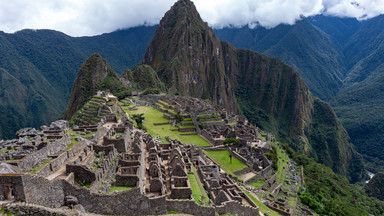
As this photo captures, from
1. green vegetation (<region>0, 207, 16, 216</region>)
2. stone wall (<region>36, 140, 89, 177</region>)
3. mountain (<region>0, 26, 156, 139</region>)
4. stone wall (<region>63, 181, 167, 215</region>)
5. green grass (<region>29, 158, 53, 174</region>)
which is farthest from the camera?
mountain (<region>0, 26, 156, 139</region>)

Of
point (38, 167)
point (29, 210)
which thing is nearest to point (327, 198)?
point (38, 167)

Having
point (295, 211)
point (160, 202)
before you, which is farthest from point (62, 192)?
point (295, 211)

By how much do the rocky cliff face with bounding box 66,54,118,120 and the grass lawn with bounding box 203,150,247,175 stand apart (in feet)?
227

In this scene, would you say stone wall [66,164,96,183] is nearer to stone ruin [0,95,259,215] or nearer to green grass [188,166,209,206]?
stone ruin [0,95,259,215]

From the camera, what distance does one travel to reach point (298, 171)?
56.2 metres

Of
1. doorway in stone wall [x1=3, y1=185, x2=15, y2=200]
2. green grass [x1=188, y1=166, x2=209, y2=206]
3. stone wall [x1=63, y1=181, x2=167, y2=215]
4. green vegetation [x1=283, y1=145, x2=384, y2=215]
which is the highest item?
doorway in stone wall [x1=3, y1=185, x2=15, y2=200]

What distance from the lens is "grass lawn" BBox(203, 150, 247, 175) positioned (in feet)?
129

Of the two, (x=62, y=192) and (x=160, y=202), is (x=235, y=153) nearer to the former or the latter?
(x=160, y=202)

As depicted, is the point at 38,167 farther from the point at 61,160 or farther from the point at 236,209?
the point at 236,209

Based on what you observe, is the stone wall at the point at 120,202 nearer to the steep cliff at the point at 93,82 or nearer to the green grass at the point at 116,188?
the green grass at the point at 116,188

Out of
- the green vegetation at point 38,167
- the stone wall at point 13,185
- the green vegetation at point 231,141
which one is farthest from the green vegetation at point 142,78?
the stone wall at point 13,185

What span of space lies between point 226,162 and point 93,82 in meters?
84.0

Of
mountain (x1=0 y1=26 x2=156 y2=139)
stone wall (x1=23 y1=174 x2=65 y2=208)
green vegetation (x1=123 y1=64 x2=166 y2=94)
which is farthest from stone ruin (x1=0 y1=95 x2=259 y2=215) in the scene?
green vegetation (x1=123 y1=64 x2=166 y2=94)

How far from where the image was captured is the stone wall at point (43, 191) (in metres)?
12.8
